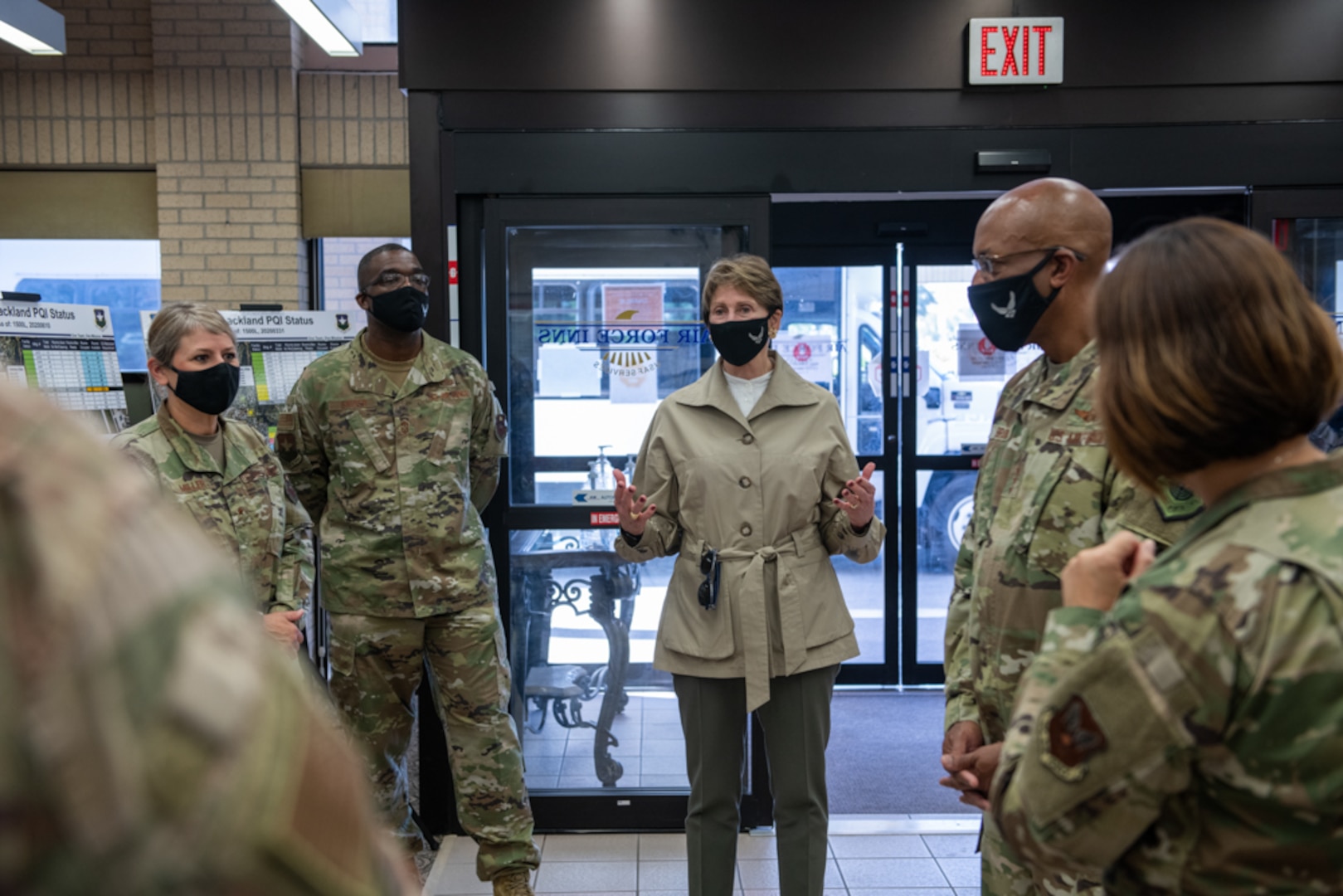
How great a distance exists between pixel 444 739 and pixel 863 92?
269cm

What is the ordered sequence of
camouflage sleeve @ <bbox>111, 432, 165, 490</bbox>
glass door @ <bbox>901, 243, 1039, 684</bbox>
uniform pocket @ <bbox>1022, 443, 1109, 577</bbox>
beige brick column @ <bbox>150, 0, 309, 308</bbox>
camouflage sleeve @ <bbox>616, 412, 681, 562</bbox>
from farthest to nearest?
beige brick column @ <bbox>150, 0, 309, 308</bbox>, glass door @ <bbox>901, 243, 1039, 684</bbox>, camouflage sleeve @ <bbox>616, 412, 681, 562</bbox>, camouflage sleeve @ <bbox>111, 432, 165, 490</bbox>, uniform pocket @ <bbox>1022, 443, 1109, 577</bbox>

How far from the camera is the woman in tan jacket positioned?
2.56 metres

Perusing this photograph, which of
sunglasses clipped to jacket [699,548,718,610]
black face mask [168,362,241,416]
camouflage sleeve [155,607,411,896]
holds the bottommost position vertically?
sunglasses clipped to jacket [699,548,718,610]

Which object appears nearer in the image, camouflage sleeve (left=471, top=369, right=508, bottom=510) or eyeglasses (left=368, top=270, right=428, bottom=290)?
eyeglasses (left=368, top=270, right=428, bottom=290)

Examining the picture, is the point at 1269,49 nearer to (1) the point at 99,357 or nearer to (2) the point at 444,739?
(2) the point at 444,739

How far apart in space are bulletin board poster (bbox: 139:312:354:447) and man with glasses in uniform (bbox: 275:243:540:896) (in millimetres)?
1060

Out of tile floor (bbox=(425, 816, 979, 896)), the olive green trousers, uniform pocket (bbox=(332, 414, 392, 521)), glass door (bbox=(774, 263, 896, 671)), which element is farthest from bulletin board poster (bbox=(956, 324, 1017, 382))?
uniform pocket (bbox=(332, 414, 392, 521))

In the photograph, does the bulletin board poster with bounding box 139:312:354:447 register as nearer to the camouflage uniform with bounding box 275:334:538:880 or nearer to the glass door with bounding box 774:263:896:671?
the camouflage uniform with bounding box 275:334:538:880

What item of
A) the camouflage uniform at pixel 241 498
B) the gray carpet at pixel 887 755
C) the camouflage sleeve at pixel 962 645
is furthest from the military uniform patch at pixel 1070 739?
the gray carpet at pixel 887 755

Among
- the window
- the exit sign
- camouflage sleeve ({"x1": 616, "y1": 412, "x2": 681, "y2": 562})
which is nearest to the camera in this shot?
camouflage sleeve ({"x1": 616, "y1": 412, "x2": 681, "y2": 562})

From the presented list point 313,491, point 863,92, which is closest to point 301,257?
point 313,491

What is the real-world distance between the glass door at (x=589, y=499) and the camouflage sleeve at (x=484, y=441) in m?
0.31

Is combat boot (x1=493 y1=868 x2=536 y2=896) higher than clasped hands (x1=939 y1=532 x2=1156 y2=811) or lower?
lower

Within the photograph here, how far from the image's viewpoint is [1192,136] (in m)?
3.50
